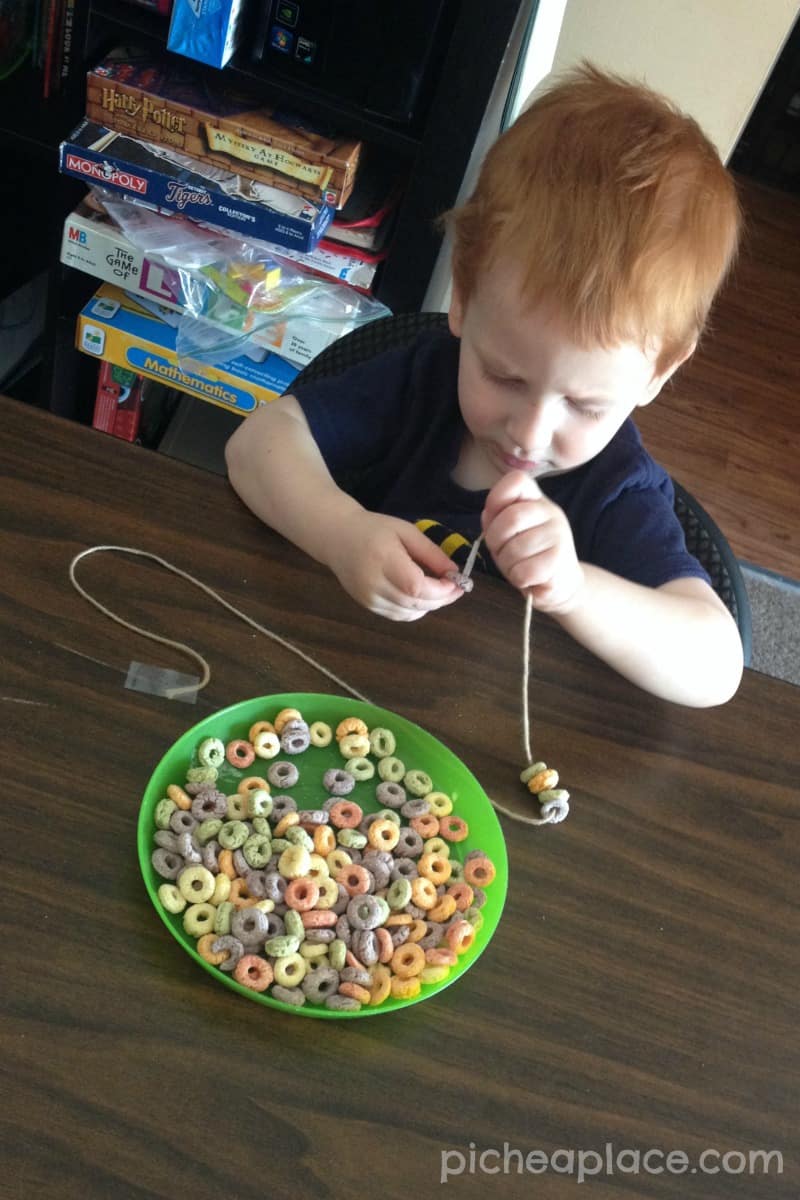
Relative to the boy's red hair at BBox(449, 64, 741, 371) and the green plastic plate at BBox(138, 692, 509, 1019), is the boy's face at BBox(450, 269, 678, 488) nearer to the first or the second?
the boy's red hair at BBox(449, 64, 741, 371)

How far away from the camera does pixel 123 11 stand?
57.3 inches


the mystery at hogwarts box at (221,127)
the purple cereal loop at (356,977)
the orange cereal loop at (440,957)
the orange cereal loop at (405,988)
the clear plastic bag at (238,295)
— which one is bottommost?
the clear plastic bag at (238,295)

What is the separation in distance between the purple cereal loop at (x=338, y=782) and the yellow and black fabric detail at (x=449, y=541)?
21cm

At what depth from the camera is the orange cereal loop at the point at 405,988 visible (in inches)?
22.5

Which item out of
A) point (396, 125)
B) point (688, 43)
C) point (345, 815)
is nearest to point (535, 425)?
point (345, 815)

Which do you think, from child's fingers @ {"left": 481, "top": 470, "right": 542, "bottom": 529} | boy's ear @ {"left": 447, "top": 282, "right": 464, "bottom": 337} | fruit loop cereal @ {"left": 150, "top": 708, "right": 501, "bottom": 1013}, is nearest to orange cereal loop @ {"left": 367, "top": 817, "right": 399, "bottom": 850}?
fruit loop cereal @ {"left": 150, "top": 708, "right": 501, "bottom": 1013}

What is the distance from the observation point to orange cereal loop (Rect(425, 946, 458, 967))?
58 centimetres

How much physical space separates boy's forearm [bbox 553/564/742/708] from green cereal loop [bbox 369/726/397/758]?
0.55 feet

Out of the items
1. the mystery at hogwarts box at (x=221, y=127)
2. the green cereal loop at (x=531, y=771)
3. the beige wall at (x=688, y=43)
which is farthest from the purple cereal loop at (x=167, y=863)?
the beige wall at (x=688, y=43)

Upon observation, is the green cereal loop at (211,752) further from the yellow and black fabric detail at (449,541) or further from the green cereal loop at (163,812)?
the yellow and black fabric detail at (449,541)

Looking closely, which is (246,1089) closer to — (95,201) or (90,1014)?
(90,1014)

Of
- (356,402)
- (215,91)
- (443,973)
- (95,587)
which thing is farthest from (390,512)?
(215,91)

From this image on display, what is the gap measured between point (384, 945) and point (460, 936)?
4 cm

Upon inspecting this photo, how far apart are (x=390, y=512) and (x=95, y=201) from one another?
2.64ft
